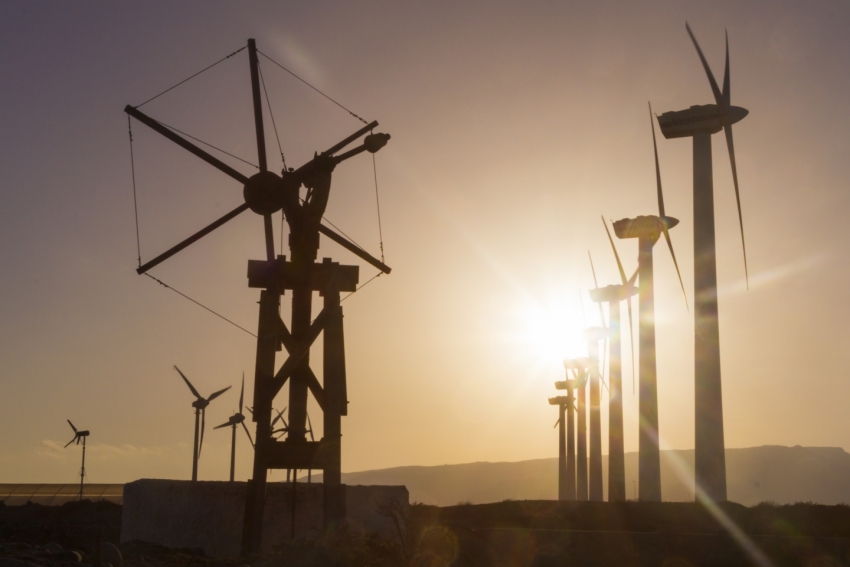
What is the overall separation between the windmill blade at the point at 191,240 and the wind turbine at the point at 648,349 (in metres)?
25.4

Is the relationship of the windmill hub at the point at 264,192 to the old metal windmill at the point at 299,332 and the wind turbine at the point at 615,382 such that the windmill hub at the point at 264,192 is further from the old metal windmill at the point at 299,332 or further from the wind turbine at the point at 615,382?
the wind turbine at the point at 615,382

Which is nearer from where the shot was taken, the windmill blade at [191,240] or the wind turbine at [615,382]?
the windmill blade at [191,240]

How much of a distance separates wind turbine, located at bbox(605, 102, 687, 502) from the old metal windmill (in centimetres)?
2548

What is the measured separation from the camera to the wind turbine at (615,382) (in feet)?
164

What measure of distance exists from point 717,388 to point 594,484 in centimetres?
3259

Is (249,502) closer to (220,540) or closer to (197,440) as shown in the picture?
(220,540)

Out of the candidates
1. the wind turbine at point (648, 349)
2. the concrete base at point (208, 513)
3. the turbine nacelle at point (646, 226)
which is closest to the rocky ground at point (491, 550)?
the concrete base at point (208, 513)

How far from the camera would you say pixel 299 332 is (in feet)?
51.9

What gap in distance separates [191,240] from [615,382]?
132 feet

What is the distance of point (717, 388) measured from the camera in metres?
33.4

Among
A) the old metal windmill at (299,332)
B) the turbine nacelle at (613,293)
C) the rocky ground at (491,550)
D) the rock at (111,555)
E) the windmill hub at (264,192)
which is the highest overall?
the turbine nacelle at (613,293)

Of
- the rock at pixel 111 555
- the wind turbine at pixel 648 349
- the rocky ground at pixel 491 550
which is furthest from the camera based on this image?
the wind turbine at pixel 648 349

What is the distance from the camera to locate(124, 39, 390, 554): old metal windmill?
595 inches

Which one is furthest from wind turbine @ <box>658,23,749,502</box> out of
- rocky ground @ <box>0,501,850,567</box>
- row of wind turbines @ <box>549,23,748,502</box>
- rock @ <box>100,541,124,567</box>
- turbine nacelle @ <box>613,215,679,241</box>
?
rock @ <box>100,541,124,567</box>
